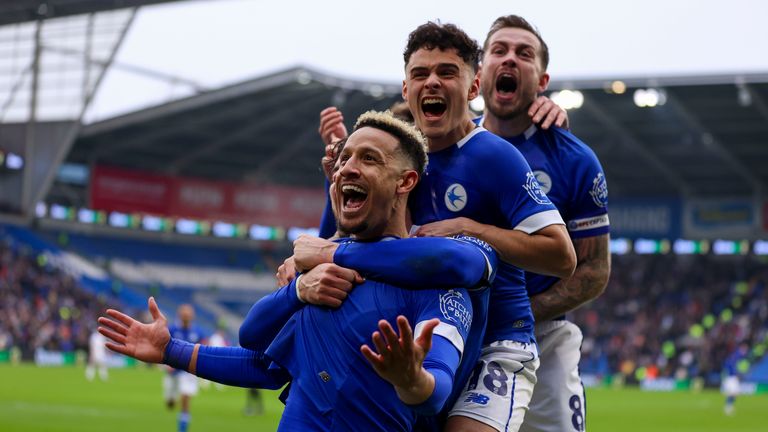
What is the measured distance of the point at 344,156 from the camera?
421 centimetres

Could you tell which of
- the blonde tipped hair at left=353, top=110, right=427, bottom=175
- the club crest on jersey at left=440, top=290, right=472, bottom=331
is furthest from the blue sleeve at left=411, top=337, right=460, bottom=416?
the blonde tipped hair at left=353, top=110, right=427, bottom=175

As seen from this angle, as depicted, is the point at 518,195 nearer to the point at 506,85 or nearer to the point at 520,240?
the point at 520,240

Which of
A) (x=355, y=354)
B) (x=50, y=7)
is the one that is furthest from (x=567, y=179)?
(x=50, y=7)

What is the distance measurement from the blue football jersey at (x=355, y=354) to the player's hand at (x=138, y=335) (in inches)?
26.3

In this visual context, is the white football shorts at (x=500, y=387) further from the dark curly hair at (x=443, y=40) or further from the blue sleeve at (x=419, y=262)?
the dark curly hair at (x=443, y=40)

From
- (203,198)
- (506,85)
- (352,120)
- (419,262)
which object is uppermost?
(352,120)

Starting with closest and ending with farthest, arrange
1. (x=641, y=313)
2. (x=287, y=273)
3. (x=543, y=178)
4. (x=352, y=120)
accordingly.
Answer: (x=287, y=273), (x=543, y=178), (x=352, y=120), (x=641, y=313)

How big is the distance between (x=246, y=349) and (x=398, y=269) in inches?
33.9

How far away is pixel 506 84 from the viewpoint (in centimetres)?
592

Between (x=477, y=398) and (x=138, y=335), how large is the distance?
1.50 m

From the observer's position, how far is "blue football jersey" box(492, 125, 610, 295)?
19.5 feet

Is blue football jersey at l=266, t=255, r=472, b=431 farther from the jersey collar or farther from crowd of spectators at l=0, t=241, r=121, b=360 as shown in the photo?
crowd of spectators at l=0, t=241, r=121, b=360

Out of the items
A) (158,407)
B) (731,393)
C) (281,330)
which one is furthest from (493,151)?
(731,393)

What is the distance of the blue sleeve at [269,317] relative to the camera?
4340 mm
